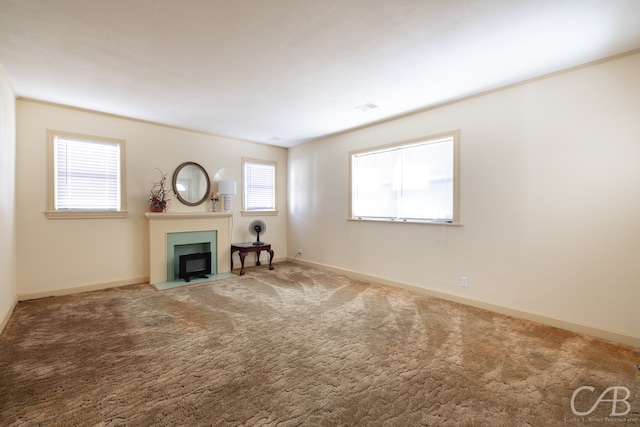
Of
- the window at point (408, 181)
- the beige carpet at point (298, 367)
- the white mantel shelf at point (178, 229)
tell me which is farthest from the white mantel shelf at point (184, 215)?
the window at point (408, 181)

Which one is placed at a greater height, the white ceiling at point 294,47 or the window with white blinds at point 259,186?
the white ceiling at point 294,47

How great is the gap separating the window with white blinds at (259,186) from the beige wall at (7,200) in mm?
3319

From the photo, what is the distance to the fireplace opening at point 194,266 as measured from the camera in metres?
4.87

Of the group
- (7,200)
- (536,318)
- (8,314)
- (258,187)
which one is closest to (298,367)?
(536,318)

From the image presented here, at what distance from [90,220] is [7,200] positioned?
1076mm

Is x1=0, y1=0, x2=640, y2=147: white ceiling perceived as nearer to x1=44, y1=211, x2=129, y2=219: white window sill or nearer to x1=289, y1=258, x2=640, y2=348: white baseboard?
x1=44, y1=211, x2=129, y2=219: white window sill

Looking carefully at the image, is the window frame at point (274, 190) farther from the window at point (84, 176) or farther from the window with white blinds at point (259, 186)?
the window at point (84, 176)

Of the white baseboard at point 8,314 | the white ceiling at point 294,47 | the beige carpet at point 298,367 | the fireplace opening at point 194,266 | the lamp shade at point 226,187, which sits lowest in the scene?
the beige carpet at point 298,367

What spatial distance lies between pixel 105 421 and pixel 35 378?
3.10 ft

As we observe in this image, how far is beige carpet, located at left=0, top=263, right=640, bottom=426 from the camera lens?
1.78m

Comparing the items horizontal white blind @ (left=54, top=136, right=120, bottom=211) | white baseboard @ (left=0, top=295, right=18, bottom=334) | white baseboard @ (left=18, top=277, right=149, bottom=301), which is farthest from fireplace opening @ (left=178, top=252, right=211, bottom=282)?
white baseboard @ (left=0, top=295, right=18, bottom=334)

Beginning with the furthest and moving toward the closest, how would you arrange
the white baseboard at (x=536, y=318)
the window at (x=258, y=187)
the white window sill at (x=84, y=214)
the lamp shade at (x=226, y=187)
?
1. the window at (x=258, y=187)
2. the lamp shade at (x=226, y=187)
3. the white window sill at (x=84, y=214)
4. the white baseboard at (x=536, y=318)

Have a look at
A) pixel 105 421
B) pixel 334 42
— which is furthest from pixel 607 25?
pixel 105 421

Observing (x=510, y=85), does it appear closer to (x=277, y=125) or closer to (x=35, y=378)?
(x=277, y=125)
